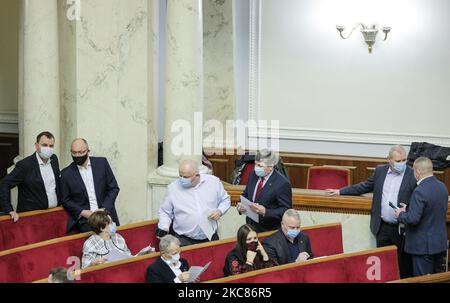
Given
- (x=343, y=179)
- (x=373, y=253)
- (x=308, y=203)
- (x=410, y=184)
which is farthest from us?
(x=343, y=179)

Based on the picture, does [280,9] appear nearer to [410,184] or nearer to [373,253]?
[410,184]

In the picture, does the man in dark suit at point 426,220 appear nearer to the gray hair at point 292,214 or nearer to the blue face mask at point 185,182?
the gray hair at point 292,214

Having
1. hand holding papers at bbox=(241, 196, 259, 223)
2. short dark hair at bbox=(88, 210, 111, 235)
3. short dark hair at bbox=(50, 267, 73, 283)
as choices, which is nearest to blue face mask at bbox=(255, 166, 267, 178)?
hand holding papers at bbox=(241, 196, 259, 223)

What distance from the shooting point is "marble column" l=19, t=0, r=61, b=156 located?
998 cm

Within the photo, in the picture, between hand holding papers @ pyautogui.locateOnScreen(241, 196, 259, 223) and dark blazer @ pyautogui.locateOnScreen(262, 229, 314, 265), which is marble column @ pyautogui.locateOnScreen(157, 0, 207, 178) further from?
dark blazer @ pyautogui.locateOnScreen(262, 229, 314, 265)

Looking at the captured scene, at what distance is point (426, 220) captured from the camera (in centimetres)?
852

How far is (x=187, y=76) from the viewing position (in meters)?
9.86

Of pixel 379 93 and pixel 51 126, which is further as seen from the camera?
pixel 379 93

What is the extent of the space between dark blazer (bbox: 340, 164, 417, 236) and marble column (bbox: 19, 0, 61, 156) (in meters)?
3.35

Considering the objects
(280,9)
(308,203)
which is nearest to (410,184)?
(308,203)

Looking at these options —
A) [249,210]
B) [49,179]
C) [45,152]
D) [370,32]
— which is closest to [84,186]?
[49,179]

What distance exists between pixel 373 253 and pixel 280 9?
254 inches

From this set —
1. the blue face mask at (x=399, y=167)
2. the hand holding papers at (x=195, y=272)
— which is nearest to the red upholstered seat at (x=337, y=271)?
the hand holding papers at (x=195, y=272)

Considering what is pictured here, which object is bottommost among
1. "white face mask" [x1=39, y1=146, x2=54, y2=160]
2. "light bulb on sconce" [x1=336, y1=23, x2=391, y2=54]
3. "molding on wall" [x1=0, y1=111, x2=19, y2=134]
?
"white face mask" [x1=39, y1=146, x2=54, y2=160]
